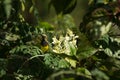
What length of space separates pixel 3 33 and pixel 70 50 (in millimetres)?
643

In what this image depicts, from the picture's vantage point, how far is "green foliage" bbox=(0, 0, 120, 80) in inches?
33.1

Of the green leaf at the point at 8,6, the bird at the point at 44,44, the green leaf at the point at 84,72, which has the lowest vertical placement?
the green leaf at the point at 84,72

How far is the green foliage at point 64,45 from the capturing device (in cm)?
84

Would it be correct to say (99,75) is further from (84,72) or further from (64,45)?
(64,45)

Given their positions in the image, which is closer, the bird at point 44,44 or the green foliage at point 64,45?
the green foliage at point 64,45

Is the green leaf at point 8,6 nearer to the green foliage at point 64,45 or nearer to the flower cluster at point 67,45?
the green foliage at point 64,45

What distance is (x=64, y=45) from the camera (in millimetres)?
1547

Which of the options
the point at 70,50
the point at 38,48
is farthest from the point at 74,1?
the point at 38,48

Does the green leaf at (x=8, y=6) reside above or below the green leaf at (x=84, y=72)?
above

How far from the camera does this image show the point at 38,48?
5.73ft

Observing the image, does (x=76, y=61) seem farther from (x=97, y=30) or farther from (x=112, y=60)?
(x=97, y=30)

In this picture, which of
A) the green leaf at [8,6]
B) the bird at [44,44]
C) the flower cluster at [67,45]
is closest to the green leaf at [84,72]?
the flower cluster at [67,45]

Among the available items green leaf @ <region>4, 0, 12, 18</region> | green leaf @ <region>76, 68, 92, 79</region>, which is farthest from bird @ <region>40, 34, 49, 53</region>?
A: green leaf @ <region>4, 0, 12, 18</region>

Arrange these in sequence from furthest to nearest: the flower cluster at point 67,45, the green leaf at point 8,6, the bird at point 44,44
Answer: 1. the bird at point 44,44
2. the flower cluster at point 67,45
3. the green leaf at point 8,6
